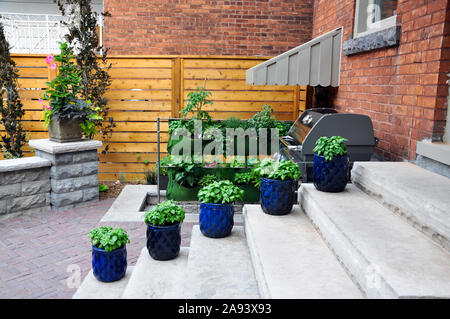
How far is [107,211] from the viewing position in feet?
17.6

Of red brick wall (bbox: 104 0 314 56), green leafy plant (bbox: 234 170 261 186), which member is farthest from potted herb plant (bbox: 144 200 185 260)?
red brick wall (bbox: 104 0 314 56)

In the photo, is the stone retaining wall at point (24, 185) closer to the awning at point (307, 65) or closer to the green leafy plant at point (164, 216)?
the green leafy plant at point (164, 216)

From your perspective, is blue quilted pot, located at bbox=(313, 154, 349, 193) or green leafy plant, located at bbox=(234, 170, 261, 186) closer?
blue quilted pot, located at bbox=(313, 154, 349, 193)

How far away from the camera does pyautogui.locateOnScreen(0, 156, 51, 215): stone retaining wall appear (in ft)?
16.3

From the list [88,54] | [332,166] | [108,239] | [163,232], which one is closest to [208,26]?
[88,54]

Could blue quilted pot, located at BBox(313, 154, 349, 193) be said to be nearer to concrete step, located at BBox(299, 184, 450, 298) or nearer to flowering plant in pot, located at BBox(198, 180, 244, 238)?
concrete step, located at BBox(299, 184, 450, 298)

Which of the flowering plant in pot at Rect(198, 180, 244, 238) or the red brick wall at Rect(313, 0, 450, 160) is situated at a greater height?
the red brick wall at Rect(313, 0, 450, 160)

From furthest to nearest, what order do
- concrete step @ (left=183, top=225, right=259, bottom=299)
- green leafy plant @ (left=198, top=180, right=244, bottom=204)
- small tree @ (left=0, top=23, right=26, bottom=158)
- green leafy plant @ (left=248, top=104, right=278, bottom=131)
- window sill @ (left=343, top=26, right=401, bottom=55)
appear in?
small tree @ (left=0, top=23, right=26, bottom=158) < green leafy plant @ (left=248, top=104, right=278, bottom=131) < window sill @ (left=343, top=26, right=401, bottom=55) < green leafy plant @ (left=198, top=180, right=244, bottom=204) < concrete step @ (left=183, top=225, right=259, bottom=299)

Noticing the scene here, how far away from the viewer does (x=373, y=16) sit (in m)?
4.68

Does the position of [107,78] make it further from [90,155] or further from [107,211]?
[107,211]

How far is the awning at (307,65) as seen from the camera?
5215 mm

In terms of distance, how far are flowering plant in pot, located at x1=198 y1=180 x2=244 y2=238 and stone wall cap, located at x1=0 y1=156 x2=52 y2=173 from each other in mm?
2841

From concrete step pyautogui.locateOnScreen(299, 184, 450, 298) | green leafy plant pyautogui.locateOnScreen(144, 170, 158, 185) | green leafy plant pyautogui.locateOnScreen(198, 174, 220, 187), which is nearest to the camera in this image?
concrete step pyautogui.locateOnScreen(299, 184, 450, 298)
